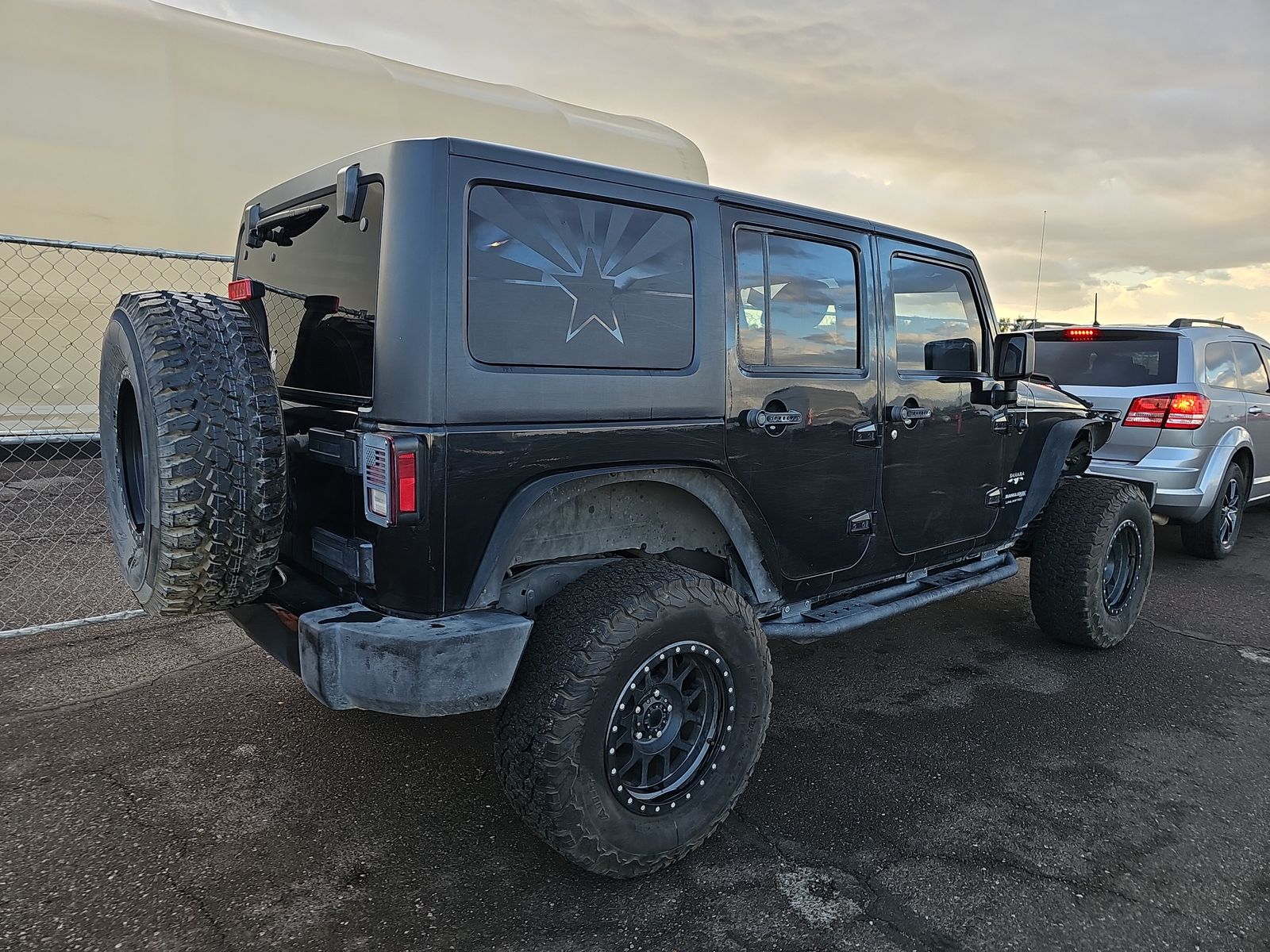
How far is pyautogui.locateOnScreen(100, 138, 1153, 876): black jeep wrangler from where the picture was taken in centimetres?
216

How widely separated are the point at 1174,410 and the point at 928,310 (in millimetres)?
3299

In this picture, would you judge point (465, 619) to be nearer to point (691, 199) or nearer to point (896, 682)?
point (691, 199)

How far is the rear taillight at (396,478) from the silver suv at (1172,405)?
548cm

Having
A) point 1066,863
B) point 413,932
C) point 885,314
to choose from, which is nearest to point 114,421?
point 413,932

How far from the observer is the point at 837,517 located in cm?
322

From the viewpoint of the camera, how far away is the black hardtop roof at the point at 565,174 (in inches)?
86.8

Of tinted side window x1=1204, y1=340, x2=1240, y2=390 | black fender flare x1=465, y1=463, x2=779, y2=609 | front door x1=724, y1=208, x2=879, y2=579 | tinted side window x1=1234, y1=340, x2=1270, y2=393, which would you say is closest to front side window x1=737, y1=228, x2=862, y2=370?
front door x1=724, y1=208, x2=879, y2=579

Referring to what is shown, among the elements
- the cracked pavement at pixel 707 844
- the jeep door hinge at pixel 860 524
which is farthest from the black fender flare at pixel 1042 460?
the jeep door hinge at pixel 860 524

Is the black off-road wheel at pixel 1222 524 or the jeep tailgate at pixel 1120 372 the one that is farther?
the black off-road wheel at pixel 1222 524

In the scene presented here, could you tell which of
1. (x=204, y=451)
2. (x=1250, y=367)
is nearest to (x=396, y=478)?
(x=204, y=451)

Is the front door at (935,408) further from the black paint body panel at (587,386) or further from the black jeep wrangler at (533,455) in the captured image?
the black jeep wrangler at (533,455)

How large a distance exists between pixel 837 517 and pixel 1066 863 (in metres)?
1.35

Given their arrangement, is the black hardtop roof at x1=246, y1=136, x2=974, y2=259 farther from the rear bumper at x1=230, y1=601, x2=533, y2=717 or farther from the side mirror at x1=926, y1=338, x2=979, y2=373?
the rear bumper at x1=230, y1=601, x2=533, y2=717

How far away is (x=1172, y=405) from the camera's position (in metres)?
5.87
